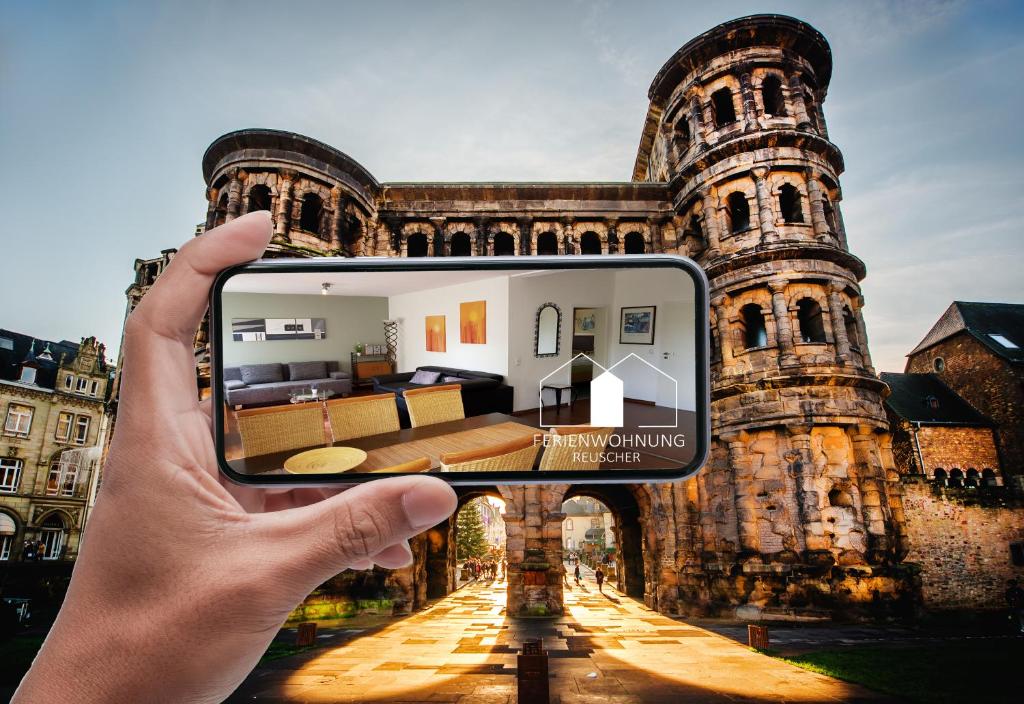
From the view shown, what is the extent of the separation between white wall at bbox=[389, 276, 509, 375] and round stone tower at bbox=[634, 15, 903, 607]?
13.3 meters

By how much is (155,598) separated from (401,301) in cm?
134

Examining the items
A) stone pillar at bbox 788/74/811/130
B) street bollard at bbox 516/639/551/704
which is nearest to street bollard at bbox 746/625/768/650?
street bollard at bbox 516/639/551/704

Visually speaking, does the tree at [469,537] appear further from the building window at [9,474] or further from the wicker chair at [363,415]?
the wicker chair at [363,415]

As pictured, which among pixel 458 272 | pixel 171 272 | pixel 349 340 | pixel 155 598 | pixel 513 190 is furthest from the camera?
pixel 513 190

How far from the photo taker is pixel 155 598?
128 cm

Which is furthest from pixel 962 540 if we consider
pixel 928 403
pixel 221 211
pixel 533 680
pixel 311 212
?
pixel 221 211

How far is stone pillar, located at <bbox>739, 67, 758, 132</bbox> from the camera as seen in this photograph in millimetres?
14586

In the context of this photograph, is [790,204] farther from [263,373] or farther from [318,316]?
[263,373]

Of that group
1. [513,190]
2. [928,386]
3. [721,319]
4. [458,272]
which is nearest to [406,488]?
[458,272]

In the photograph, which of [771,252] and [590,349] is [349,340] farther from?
[771,252]

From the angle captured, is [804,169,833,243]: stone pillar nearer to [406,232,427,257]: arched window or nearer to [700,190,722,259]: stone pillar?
[700,190,722,259]: stone pillar

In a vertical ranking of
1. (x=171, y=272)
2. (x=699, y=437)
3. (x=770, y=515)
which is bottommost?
(x=770, y=515)

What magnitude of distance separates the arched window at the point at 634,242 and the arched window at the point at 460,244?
6.55m

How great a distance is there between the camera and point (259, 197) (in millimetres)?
14617
